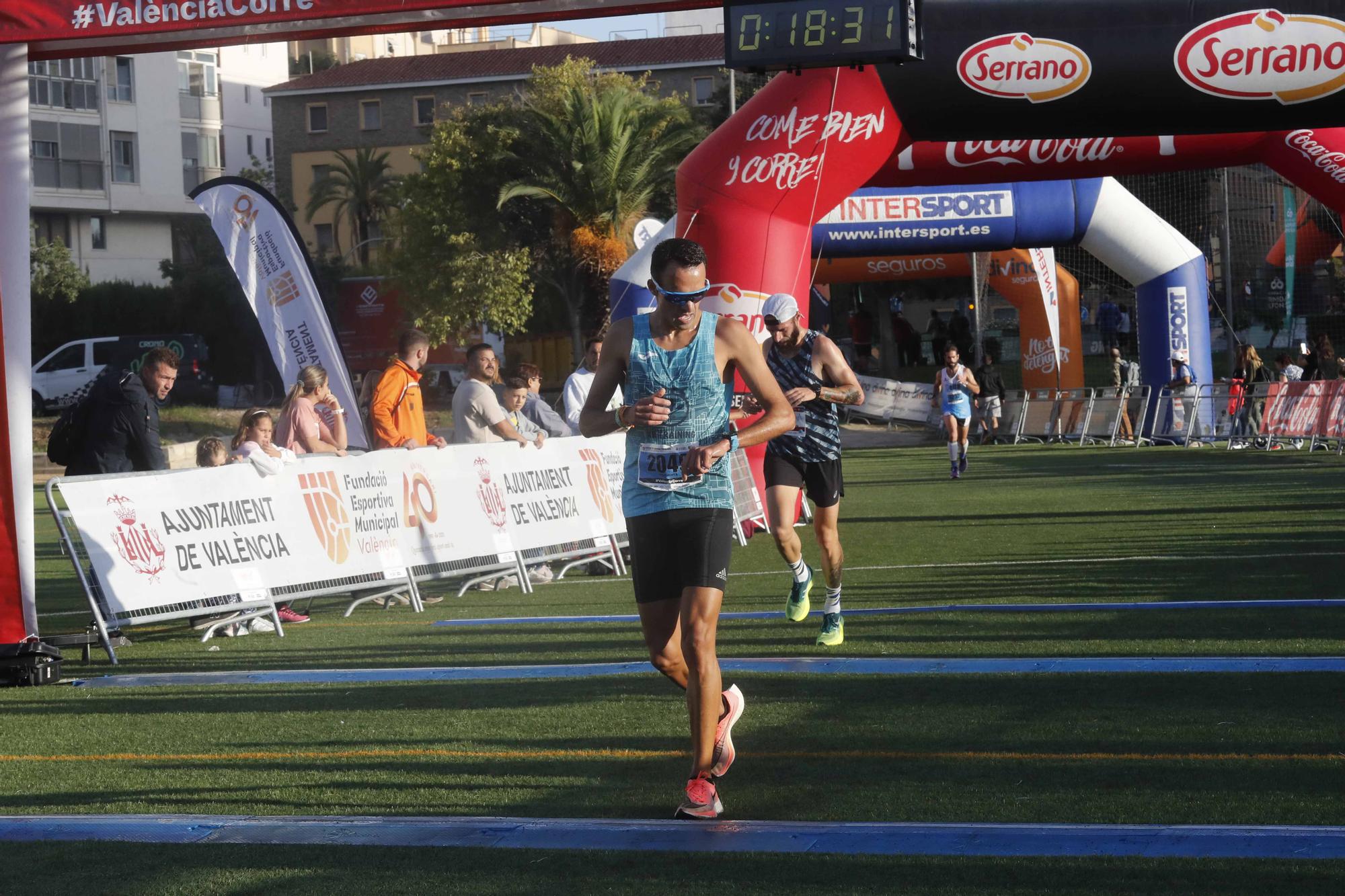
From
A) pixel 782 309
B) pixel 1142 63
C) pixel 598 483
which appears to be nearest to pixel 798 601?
pixel 782 309

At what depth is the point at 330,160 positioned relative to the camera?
229 ft

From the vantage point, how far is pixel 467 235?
4741cm

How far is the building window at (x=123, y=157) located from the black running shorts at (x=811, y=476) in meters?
58.9

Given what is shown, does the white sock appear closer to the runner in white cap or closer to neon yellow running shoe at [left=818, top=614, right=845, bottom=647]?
the runner in white cap

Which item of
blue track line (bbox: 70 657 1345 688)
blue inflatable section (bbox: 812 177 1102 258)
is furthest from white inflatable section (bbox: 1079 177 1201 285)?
blue track line (bbox: 70 657 1345 688)

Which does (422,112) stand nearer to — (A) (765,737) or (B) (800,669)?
(B) (800,669)

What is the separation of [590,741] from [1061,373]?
93.0ft

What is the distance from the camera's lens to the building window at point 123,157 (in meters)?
62.5

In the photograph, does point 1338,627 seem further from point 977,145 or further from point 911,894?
point 977,145

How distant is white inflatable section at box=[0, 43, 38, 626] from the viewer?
838cm

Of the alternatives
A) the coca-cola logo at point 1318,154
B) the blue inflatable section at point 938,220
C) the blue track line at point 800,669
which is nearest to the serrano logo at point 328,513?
the blue track line at point 800,669

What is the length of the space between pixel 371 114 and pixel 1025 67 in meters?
62.3

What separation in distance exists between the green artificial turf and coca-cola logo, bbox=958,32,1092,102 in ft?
11.1

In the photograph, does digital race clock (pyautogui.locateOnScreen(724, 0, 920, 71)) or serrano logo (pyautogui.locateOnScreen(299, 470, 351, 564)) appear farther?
serrano logo (pyautogui.locateOnScreen(299, 470, 351, 564))
